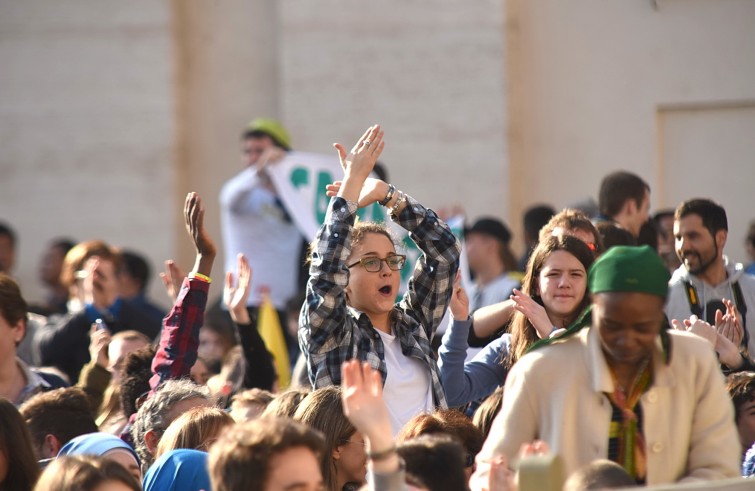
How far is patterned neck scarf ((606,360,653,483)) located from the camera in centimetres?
351

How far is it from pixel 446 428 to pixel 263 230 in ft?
18.6

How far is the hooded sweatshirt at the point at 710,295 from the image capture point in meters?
6.30

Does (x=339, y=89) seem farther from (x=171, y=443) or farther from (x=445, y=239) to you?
(x=171, y=443)

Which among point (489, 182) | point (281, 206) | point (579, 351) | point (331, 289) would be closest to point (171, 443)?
point (331, 289)

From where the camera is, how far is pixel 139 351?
6129 mm

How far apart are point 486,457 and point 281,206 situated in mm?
6531

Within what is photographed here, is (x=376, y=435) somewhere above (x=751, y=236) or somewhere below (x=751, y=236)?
below

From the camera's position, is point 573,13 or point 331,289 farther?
point 573,13

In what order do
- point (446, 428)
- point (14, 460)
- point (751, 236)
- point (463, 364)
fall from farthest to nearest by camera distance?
point (751, 236)
point (463, 364)
point (446, 428)
point (14, 460)

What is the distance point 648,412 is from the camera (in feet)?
11.4

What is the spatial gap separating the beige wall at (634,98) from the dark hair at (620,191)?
376cm

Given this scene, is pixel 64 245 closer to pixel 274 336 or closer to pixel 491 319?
pixel 274 336

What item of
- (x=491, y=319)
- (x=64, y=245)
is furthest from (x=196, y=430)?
(x=64, y=245)

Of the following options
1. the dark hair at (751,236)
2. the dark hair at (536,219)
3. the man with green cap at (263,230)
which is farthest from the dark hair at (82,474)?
the dark hair at (751,236)
